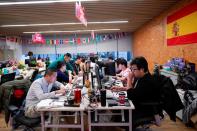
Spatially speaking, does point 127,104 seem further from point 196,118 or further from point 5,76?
point 5,76

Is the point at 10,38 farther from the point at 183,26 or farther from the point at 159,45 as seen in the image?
the point at 183,26

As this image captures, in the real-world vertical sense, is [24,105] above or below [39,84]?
below

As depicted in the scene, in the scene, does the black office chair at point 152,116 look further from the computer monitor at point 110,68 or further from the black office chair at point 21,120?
the computer monitor at point 110,68

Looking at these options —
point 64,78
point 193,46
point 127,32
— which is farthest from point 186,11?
point 127,32

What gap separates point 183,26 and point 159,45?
7.39ft

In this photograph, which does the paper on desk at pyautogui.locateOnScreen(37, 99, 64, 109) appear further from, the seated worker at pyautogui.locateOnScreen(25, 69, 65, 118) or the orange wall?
the orange wall

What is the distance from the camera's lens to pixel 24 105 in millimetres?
3248

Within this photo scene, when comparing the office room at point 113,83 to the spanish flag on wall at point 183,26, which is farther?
the spanish flag on wall at point 183,26

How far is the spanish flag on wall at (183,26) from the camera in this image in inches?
191

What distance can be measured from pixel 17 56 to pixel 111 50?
20.1 feet

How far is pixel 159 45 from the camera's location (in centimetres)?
771

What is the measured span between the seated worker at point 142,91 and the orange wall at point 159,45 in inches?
102

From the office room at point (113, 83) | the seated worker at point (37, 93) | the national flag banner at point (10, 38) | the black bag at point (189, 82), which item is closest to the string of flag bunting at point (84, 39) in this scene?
the national flag banner at point (10, 38)

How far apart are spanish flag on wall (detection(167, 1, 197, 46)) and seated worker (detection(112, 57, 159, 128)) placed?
2.64 m
